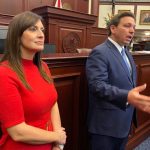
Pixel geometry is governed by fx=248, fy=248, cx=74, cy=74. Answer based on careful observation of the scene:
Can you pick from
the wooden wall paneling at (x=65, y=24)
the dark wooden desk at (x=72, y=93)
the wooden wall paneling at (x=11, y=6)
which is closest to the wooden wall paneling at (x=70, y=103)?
the dark wooden desk at (x=72, y=93)

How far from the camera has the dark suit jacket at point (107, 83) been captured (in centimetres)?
161

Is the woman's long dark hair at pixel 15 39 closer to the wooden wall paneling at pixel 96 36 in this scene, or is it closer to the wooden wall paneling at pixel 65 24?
the wooden wall paneling at pixel 65 24

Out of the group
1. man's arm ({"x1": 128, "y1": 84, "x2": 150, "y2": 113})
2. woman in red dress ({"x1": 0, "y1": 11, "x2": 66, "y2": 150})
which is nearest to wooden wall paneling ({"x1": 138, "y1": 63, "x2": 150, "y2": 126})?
man's arm ({"x1": 128, "y1": 84, "x2": 150, "y2": 113})

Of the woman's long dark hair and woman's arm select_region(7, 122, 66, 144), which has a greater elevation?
the woman's long dark hair

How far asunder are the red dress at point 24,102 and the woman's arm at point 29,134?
3 centimetres

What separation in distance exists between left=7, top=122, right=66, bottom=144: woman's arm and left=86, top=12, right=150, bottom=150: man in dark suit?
0.45m

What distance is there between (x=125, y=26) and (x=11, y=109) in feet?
3.52

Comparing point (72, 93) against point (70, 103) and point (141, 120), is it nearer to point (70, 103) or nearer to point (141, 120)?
point (70, 103)

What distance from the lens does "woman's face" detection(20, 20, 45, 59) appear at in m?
1.25

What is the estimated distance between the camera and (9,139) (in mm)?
1199

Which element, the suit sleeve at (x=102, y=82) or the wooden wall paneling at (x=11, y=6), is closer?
the suit sleeve at (x=102, y=82)

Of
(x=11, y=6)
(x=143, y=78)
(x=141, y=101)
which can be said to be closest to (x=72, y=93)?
(x=141, y=101)

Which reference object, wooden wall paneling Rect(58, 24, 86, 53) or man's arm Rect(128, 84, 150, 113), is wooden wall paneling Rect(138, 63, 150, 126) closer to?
wooden wall paneling Rect(58, 24, 86, 53)

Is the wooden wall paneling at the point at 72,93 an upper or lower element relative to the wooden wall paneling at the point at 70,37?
lower
